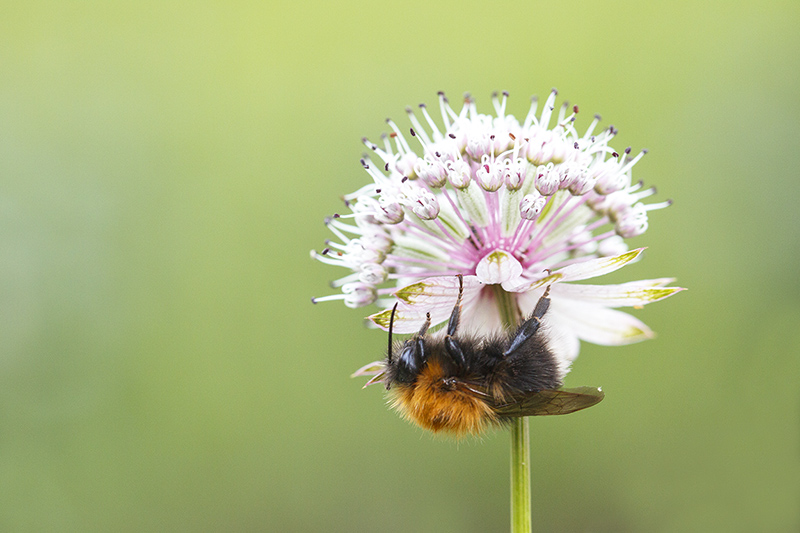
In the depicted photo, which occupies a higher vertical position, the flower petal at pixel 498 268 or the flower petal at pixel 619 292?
the flower petal at pixel 498 268

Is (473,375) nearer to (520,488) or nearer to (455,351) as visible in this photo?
(455,351)

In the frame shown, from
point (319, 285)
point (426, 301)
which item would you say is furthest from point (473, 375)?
point (319, 285)

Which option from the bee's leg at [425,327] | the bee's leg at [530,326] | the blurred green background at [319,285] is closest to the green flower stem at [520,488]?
the bee's leg at [530,326]

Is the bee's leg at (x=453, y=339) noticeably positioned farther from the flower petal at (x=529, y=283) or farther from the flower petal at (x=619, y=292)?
the flower petal at (x=619, y=292)

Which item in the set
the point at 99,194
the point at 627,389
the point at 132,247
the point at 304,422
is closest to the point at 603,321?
the point at 627,389

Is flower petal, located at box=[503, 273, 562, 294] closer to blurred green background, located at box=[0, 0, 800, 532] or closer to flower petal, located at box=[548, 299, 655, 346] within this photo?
flower petal, located at box=[548, 299, 655, 346]

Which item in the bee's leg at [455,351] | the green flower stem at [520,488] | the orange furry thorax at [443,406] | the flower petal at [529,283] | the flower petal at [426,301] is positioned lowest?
the green flower stem at [520,488]

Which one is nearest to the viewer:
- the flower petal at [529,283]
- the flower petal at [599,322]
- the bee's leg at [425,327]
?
the flower petal at [529,283]
